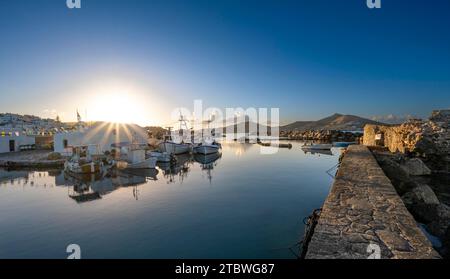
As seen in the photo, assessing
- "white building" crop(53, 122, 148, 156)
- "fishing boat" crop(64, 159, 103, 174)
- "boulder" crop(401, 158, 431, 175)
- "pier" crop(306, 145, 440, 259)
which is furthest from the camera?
"white building" crop(53, 122, 148, 156)

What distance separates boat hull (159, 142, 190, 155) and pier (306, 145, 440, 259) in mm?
28431

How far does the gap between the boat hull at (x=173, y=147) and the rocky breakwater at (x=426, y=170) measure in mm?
25011

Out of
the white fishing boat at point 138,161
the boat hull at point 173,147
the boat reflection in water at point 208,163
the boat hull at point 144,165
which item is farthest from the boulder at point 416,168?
the boat hull at point 173,147

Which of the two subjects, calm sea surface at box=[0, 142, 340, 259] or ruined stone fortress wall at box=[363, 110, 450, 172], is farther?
ruined stone fortress wall at box=[363, 110, 450, 172]

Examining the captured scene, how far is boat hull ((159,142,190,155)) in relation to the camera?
32.5 meters

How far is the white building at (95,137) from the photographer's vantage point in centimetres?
2572

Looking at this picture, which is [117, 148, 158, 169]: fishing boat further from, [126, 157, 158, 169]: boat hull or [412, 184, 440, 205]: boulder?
[412, 184, 440, 205]: boulder

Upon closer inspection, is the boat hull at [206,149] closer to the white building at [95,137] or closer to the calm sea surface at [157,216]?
the white building at [95,137]

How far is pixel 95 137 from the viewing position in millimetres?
26938

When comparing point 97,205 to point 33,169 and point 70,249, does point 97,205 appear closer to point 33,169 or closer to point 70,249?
point 70,249

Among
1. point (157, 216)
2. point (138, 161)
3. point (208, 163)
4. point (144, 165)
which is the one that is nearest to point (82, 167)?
point (138, 161)

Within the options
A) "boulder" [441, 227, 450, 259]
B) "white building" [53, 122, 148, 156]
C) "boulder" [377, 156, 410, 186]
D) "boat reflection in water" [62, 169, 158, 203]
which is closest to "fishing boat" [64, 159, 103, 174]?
"boat reflection in water" [62, 169, 158, 203]

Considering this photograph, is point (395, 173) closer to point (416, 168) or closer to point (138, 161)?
point (416, 168)

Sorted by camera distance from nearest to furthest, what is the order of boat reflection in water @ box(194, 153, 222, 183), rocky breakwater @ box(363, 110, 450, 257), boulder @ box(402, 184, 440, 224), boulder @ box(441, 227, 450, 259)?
boulder @ box(441, 227, 450, 259)
rocky breakwater @ box(363, 110, 450, 257)
boulder @ box(402, 184, 440, 224)
boat reflection in water @ box(194, 153, 222, 183)
